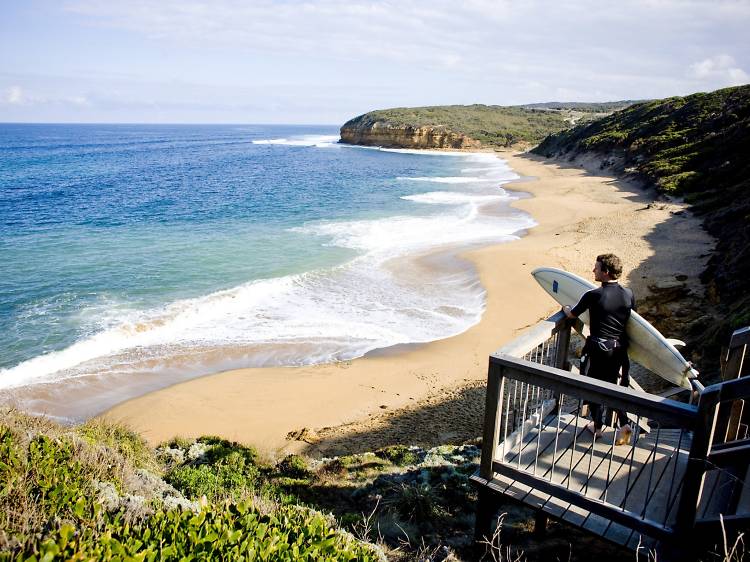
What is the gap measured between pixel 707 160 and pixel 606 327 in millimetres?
32739

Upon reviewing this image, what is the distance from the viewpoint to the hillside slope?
12.2 meters

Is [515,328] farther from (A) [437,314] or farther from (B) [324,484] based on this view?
(B) [324,484]

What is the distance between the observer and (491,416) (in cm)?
412

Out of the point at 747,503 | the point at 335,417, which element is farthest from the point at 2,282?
the point at 747,503

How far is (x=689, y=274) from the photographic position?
594 inches

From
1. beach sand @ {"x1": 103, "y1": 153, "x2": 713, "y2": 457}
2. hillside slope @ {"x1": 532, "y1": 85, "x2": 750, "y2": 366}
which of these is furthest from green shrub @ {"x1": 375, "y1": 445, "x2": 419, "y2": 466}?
hillside slope @ {"x1": 532, "y1": 85, "x2": 750, "y2": 366}

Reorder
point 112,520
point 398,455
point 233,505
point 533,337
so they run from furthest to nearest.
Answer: point 398,455 → point 533,337 → point 233,505 → point 112,520

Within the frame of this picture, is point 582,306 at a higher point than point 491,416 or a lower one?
higher

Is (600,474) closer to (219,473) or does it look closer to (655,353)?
(655,353)

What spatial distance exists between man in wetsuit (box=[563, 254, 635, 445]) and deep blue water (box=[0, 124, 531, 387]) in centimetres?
794

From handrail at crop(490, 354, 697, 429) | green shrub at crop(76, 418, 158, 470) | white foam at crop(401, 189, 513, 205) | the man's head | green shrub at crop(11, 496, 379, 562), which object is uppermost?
the man's head

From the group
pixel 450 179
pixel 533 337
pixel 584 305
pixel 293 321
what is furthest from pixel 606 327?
pixel 450 179

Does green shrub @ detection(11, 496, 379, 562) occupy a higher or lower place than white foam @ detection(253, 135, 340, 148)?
lower

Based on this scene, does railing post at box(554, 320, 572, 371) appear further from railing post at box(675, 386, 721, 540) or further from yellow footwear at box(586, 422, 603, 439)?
railing post at box(675, 386, 721, 540)
